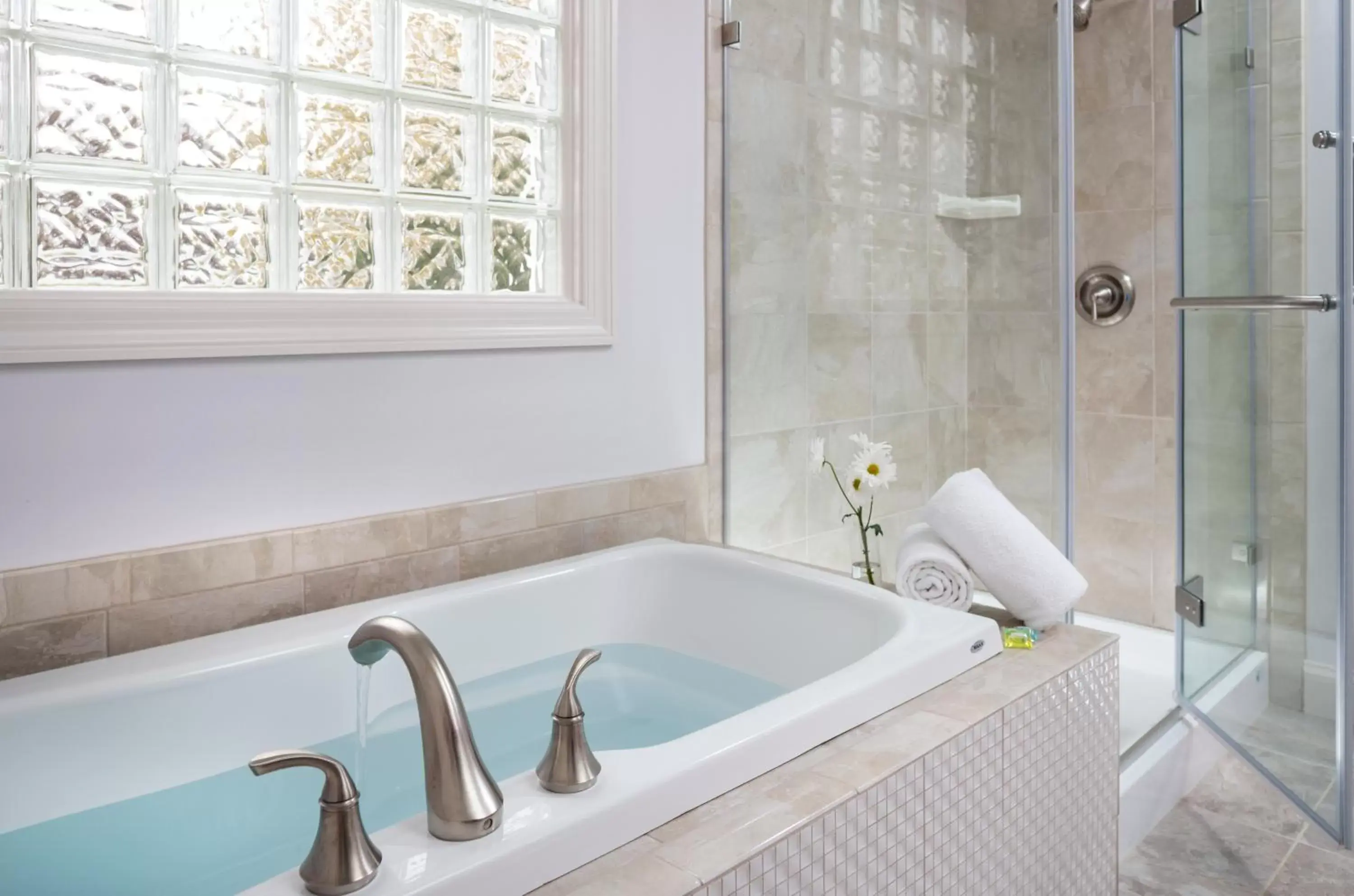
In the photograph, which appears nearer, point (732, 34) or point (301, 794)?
point (301, 794)

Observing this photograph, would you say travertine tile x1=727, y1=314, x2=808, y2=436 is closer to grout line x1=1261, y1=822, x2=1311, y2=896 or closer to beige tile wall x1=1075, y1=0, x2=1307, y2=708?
beige tile wall x1=1075, y1=0, x2=1307, y2=708

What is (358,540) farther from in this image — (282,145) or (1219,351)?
(1219,351)

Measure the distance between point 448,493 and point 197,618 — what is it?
1.78ft

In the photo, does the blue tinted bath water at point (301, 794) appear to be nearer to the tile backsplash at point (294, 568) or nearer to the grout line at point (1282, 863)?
the tile backsplash at point (294, 568)

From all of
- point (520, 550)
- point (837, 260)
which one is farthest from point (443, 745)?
point (837, 260)

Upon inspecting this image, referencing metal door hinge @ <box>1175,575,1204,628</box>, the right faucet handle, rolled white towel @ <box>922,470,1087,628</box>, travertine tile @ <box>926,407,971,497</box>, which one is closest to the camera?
the right faucet handle

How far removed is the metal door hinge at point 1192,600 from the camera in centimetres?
235

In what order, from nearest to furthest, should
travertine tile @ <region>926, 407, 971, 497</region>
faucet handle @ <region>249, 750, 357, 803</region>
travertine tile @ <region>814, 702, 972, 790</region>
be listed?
faucet handle @ <region>249, 750, 357, 803</region> → travertine tile @ <region>814, 702, 972, 790</region> → travertine tile @ <region>926, 407, 971, 497</region>

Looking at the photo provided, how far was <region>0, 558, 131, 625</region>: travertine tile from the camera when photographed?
1516 mm

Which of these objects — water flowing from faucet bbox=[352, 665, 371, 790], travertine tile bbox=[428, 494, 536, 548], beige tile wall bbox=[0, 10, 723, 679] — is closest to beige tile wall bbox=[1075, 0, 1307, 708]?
beige tile wall bbox=[0, 10, 723, 679]

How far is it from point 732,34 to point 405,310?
46.7 inches

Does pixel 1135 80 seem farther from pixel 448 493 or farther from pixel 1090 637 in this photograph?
pixel 448 493

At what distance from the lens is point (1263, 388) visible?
7.31ft

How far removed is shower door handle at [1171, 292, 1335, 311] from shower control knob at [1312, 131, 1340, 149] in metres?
0.30
